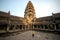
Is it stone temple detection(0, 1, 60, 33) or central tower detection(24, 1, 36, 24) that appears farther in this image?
central tower detection(24, 1, 36, 24)

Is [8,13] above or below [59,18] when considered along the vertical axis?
above

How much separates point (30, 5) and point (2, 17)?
1047 centimetres

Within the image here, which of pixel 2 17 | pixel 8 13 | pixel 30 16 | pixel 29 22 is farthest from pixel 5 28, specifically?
pixel 30 16

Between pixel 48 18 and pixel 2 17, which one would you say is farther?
pixel 48 18

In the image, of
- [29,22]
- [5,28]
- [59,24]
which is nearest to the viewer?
[5,28]

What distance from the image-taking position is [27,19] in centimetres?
2284

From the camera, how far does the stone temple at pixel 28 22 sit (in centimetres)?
1508

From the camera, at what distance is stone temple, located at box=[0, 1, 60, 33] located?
15.1 metres

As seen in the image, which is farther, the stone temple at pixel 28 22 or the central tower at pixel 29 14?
the central tower at pixel 29 14

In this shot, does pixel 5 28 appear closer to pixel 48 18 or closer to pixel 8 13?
pixel 8 13

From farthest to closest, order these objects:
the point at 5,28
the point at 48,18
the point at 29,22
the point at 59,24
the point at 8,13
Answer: the point at 29,22 < the point at 48,18 < the point at 8,13 < the point at 59,24 < the point at 5,28

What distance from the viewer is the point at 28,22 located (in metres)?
22.2

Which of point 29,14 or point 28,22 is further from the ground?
point 29,14

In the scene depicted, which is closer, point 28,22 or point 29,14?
point 28,22
